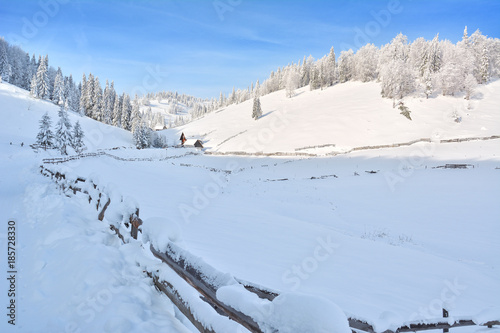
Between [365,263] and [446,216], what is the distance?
10.1m

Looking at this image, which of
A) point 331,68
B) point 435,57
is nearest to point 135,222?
point 435,57

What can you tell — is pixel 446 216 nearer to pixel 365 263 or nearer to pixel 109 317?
pixel 365 263

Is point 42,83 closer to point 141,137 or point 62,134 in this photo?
point 141,137

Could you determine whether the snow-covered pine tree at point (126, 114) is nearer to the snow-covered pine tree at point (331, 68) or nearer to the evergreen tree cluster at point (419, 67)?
the evergreen tree cluster at point (419, 67)

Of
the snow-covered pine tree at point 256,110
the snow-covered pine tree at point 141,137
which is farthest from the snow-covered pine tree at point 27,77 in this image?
the snow-covered pine tree at point 256,110

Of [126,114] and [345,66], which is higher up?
[345,66]

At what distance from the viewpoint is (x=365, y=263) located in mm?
7707

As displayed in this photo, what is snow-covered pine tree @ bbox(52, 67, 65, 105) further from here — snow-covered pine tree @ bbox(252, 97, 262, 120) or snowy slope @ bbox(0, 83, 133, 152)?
snow-covered pine tree @ bbox(252, 97, 262, 120)

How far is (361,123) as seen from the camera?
56969mm

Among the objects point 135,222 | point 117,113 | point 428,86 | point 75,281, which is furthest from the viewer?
point 117,113

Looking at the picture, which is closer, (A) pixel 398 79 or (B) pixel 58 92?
(A) pixel 398 79

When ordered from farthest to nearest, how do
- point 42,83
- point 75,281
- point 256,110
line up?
point 256,110
point 42,83
point 75,281

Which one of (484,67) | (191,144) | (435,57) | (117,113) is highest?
(435,57)

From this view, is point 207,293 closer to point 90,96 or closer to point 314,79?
point 90,96
